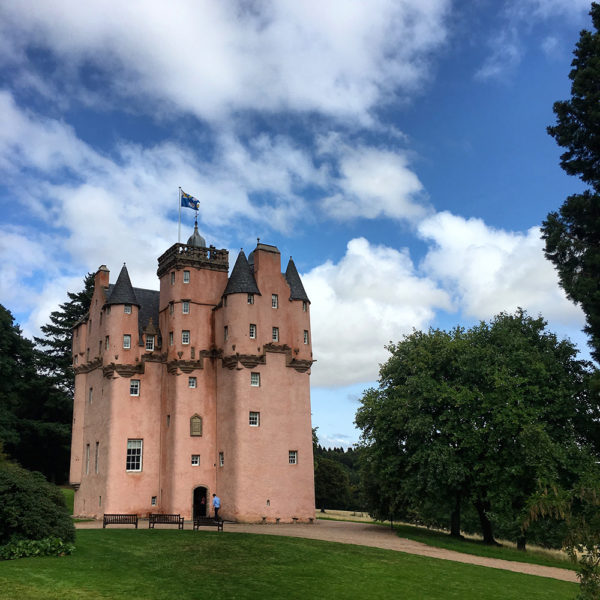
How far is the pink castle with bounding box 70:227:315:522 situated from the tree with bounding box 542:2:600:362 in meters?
22.2

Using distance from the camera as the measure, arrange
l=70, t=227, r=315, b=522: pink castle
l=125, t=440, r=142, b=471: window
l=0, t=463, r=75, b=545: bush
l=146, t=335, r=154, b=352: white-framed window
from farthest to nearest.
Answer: l=146, t=335, r=154, b=352: white-framed window
l=125, t=440, r=142, b=471: window
l=70, t=227, r=315, b=522: pink castle
l=0, t=463, r=75, b=545: bush

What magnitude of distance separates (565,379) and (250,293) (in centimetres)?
2334

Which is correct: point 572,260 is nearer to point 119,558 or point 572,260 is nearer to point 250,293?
point 250,293

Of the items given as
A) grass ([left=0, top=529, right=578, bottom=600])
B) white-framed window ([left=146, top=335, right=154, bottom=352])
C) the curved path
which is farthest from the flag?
grass ([left=0, top=529, right=578, bottom=600])

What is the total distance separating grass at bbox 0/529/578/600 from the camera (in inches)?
742

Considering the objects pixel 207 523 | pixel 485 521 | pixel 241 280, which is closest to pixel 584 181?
pixel 485 521

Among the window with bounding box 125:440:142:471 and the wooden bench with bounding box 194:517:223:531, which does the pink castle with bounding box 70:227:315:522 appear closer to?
the window with bounding box 125:440:142:471

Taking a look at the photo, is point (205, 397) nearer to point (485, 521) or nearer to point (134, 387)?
point (134, 387)

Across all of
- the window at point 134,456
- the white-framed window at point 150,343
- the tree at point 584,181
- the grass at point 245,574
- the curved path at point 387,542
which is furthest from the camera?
the white-framed window at point 150,343

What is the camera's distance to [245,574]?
22188 millimetres

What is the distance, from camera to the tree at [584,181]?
32.6 metres

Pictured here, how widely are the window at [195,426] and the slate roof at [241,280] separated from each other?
9915 mm

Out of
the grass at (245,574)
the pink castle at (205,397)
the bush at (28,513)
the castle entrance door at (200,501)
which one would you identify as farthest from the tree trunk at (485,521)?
the bush at (28,513)

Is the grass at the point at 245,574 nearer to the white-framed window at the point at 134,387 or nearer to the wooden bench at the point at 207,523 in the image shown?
the wooden bench at the point at 207,523
